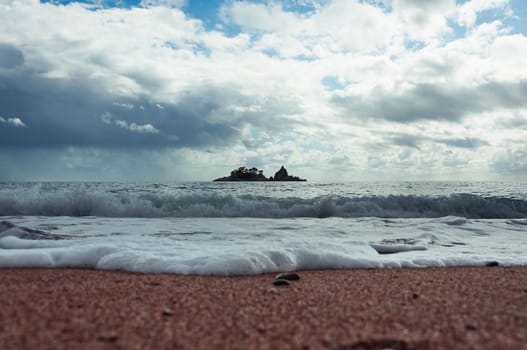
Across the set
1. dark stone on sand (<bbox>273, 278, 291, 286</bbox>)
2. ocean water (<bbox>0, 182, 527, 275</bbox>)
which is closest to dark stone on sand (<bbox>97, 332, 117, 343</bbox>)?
dark stone on sand (<bbox>273, 278, 291, 286</bbox>)

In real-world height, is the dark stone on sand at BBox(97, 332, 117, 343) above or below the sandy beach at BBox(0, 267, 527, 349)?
above

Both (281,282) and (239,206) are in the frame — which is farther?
(239,206)

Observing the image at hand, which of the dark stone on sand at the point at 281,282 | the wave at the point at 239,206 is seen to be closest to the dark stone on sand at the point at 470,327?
the dark stone on sand at the point at 281,282

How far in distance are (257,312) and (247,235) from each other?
4.28 m

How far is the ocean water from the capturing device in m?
3.86

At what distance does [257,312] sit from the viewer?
2.26 meters

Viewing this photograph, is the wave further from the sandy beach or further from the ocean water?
the sandy beach

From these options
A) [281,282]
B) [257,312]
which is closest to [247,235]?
[281,282]

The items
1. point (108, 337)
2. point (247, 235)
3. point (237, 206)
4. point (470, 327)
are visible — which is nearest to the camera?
point (108, 337)

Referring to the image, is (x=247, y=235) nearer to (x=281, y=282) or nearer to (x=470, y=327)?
(x=281, y=282)

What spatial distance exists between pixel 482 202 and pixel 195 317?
516 inches

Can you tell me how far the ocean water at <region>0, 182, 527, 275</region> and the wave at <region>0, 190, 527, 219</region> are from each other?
0.03 meters

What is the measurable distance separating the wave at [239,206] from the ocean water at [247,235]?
3cm

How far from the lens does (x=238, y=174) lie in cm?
4794
